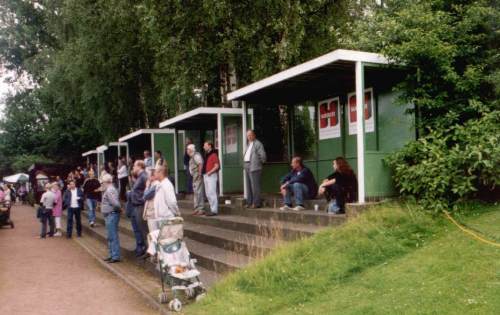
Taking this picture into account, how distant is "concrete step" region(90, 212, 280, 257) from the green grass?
3.09ft

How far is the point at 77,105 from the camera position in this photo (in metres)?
28.9

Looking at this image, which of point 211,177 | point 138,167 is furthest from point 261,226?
point 211,177

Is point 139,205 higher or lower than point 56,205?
higher

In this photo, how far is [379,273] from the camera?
25.0 ft

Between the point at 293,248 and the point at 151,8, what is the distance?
1103 cm

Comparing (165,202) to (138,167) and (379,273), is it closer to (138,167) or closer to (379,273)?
(138,167)

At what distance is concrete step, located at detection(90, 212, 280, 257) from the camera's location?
10039 millimetres

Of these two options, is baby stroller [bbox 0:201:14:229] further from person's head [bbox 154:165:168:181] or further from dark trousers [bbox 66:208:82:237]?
person's head [bbox 154:165:168:181]

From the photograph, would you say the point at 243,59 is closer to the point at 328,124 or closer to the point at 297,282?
the point at 328,124

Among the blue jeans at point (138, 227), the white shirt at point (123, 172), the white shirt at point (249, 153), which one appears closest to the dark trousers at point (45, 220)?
the white shirt at point (123, 172)

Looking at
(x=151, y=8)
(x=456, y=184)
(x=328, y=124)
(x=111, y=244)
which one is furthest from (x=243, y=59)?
(x=456, y=184)

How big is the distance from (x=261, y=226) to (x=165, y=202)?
1885mm

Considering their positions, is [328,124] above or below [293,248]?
above

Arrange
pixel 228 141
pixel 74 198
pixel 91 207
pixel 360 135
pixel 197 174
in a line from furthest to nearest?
pixel 91 207
pixel 74 198
pixel 228 141
pixel 197 174
pixel 360 135
